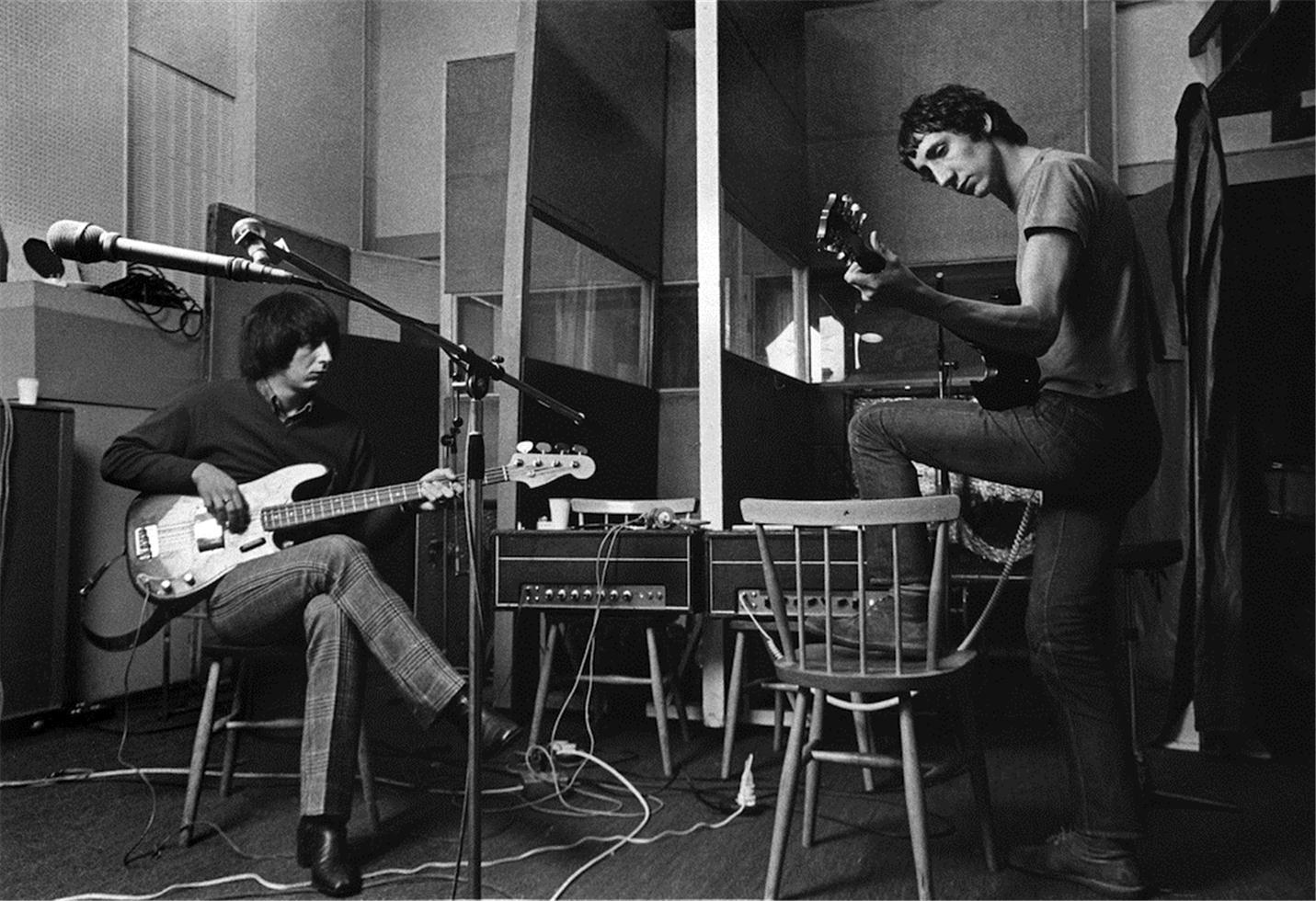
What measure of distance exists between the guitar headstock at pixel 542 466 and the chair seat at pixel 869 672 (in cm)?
78

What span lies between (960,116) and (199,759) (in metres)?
2.16

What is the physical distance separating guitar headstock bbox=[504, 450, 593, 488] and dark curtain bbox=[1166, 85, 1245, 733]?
1.55 meters

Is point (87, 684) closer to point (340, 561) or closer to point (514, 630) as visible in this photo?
point (514, 630)

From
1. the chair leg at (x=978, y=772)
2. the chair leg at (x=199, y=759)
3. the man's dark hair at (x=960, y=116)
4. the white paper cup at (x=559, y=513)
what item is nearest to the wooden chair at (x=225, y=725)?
the chair leg at (x=199, y=759)

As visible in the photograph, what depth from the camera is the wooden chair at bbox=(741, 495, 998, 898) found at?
5.79ft

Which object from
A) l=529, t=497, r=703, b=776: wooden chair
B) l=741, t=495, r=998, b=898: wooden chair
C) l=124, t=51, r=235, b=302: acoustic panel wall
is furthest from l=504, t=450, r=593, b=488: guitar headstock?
l=124, t=51, r=235, b=302: acoustic panel wall

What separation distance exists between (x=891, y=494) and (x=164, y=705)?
2.77 meters

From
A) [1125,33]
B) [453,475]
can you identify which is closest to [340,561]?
[453,475]

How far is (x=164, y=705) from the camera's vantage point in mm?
3518

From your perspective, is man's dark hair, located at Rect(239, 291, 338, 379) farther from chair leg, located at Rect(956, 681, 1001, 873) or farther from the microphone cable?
chair leg, located at Rect(956, 681, 1001, 873)

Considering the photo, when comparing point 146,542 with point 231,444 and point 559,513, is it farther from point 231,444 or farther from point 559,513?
point 559,513

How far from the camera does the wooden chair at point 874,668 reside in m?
1.77

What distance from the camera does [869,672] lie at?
1.85 meters

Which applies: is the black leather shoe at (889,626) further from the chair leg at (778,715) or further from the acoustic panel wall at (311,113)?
the acoustic panel wall at (311,113)
